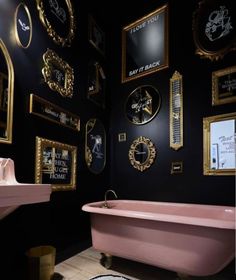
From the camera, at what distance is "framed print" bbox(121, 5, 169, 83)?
109 inches

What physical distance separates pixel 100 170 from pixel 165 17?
2282 millimetres

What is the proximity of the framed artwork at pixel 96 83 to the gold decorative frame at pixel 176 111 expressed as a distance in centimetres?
100

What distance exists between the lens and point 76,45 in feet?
8.32

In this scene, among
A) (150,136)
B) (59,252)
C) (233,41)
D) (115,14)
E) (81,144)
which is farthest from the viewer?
(115,14)

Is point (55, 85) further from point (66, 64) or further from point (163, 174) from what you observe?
point (163, 174)

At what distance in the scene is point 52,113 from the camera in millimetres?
2066

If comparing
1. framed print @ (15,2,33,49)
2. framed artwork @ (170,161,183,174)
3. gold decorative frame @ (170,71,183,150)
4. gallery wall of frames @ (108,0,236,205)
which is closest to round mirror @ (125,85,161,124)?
gallery wall of frames @ (108,0,236,205)

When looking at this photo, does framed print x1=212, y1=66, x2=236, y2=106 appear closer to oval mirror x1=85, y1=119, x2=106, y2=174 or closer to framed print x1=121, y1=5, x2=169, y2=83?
framed print x1=121, y1=5, x2=169, y2=83

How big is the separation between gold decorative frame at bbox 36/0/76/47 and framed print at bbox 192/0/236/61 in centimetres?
150

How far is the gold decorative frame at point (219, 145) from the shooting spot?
2152 mm

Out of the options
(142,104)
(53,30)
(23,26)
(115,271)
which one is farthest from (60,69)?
(115,271)

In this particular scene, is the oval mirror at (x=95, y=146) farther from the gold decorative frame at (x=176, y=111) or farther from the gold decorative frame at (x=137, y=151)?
the gold decorative frame at (x=176, y=111)

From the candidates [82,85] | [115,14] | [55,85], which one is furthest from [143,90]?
[115,14]

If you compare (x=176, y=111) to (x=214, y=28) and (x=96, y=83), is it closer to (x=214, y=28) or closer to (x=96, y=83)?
(x=214, y=28)
